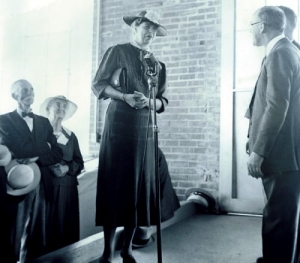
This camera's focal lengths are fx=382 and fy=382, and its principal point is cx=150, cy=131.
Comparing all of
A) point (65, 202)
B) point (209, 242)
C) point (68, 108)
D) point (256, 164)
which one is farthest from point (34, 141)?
point (209, 242)

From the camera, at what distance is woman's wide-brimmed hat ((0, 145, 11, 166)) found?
1860 mm

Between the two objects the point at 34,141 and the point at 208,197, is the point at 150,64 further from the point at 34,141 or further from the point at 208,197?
the point at 208,197

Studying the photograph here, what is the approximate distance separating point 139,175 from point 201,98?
228 centimetres

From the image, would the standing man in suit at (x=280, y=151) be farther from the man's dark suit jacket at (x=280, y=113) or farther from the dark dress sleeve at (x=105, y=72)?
the dark dress sleeve at (x=105, y=72)

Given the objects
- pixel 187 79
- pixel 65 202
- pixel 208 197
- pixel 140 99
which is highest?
pixel 187 79

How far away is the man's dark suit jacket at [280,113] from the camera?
6.92ft

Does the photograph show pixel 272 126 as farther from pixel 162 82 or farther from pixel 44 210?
pixel 44 210

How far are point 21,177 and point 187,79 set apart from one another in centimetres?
293

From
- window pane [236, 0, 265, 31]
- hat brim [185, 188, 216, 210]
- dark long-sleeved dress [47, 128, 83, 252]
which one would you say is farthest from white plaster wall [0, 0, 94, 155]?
window pane [236, 0, 265, 31]

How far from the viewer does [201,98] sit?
14.7ft

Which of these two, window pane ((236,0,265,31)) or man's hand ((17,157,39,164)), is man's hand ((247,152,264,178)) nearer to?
man's hand ((17,157,39,164))

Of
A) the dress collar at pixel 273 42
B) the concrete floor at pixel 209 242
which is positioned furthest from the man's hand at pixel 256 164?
the concrete floor at pixel 209 242

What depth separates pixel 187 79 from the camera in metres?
4.53

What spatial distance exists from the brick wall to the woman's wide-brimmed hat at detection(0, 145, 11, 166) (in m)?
2.47
